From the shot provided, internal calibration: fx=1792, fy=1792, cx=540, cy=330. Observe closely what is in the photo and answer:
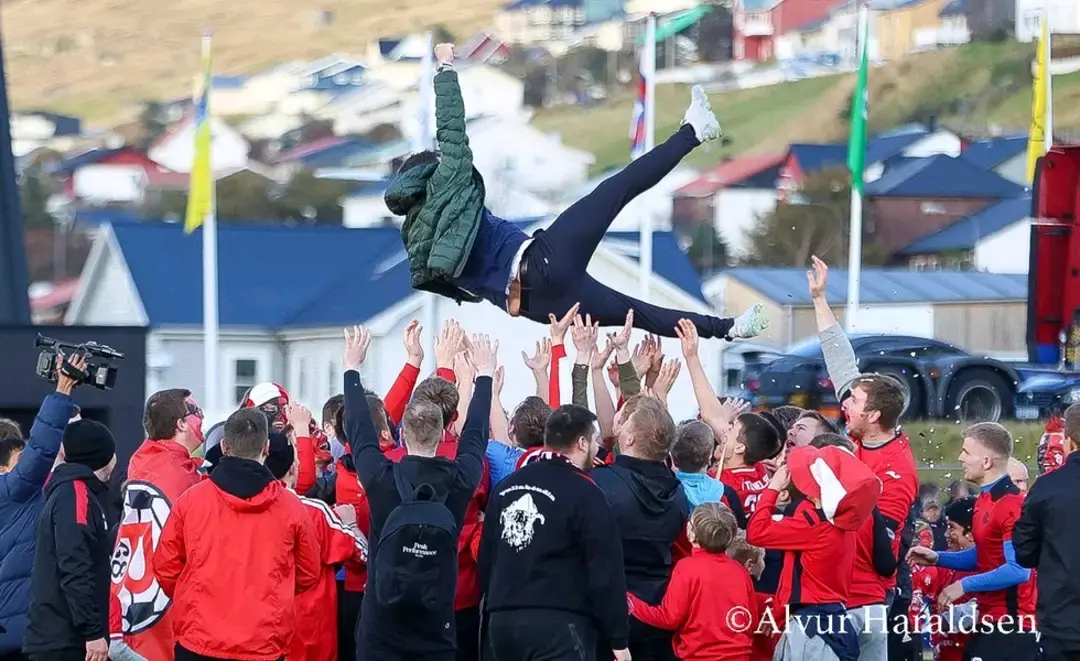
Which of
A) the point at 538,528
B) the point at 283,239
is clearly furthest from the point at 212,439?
the point at 283,239

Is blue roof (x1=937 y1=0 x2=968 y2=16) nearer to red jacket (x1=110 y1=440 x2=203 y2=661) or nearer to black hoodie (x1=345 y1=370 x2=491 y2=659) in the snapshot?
red jacket (x1=110 y1=440 x2=203 y2=661)

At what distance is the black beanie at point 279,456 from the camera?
6574 mm

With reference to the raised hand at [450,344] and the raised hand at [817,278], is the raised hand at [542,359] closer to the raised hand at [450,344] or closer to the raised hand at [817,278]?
the raised hand at [450,344]

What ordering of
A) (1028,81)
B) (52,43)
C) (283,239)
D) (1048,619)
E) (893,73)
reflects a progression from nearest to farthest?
(1048,619)
(283,239)
(1028,81)
(893,73)
(52,43)

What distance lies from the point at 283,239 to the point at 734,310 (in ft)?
46.6

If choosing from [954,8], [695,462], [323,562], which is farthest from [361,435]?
[954,8]

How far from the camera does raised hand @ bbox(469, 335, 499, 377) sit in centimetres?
660

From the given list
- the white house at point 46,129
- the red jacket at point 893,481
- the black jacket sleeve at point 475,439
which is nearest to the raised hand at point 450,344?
the black jacket sleeve at point 475,439

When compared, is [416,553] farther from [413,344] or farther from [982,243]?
[982,243]

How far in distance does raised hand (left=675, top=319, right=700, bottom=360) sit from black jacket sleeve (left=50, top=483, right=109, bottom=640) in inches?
97.2

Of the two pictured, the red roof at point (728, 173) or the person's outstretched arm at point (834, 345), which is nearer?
the person's outstretched arm at point (834, 345)

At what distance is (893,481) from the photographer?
265 inches

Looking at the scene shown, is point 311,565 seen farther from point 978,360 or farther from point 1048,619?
point 978,360

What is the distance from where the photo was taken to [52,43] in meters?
133
